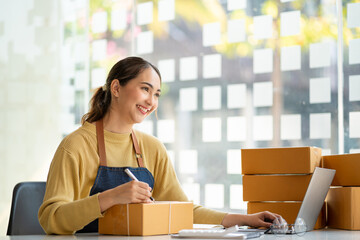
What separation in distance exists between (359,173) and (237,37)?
5.78 feet

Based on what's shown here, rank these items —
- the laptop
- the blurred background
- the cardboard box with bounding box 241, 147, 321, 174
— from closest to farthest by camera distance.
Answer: the laptop → the cardboard box with bounding box 241, 147, 321, 174 → the blurred background

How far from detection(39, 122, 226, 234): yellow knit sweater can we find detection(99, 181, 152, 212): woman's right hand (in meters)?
0.03

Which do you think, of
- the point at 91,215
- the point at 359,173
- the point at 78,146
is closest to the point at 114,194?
the point at 91,215

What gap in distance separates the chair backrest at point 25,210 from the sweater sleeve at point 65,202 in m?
0.39

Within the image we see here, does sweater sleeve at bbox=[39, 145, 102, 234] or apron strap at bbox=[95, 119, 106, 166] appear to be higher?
apron strap at bbox=[95, 119, 106, 166]

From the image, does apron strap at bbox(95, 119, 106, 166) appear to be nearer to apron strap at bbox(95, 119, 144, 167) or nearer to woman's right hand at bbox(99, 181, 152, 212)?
apron strap at bbox(95, 119, 144, 167)

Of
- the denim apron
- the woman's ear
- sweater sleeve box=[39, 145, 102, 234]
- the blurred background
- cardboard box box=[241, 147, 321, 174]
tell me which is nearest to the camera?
sweater sleeve box=[39, 145, 102, 234]

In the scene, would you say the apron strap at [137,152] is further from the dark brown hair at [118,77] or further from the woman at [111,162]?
the dark brown hair at [118,77]

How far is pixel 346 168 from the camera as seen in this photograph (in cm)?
199

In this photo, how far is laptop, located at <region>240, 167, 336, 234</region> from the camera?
1.66 meters

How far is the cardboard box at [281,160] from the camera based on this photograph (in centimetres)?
192

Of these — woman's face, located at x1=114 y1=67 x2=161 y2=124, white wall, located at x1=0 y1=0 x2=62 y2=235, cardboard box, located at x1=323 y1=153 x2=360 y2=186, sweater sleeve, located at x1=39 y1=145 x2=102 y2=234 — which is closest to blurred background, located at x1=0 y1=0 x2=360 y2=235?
white wall, located at x1=0 y1=0 x2=62 y2=235

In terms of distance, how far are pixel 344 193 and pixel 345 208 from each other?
0.06 meters

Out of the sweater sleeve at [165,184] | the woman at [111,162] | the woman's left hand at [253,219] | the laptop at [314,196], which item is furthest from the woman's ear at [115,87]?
the laptop at [314,196]
